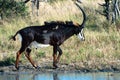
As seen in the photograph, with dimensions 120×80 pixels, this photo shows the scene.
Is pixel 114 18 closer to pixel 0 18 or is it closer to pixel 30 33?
pixel 0 18

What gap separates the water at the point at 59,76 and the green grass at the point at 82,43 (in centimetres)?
125

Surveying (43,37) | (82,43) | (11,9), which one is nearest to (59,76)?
(43,37)

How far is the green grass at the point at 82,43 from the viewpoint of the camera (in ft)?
55.4

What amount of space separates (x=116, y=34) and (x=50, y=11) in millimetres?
5152

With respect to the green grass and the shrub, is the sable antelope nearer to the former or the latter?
the green grass

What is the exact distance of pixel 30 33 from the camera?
1591 centimetres

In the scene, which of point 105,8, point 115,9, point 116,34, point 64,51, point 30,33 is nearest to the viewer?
point 30,33

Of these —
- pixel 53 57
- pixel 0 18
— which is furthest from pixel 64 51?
pixel 0 18

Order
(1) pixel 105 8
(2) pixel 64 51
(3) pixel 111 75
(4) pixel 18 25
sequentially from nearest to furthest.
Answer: (3) pixel 111 75 → (2) pixel 64 51 → (4) pixel 18 25 → (1) pixel 105 8

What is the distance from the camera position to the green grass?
16.9 meters

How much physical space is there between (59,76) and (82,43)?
4.00m

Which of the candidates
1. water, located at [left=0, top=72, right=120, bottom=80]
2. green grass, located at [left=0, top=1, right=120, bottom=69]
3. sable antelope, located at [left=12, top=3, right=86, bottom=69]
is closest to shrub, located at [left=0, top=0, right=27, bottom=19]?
green grass, located at [left=0, top=1, right=120, bottom=69]

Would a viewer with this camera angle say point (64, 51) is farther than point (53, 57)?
Yes

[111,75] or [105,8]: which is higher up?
[105,8]
